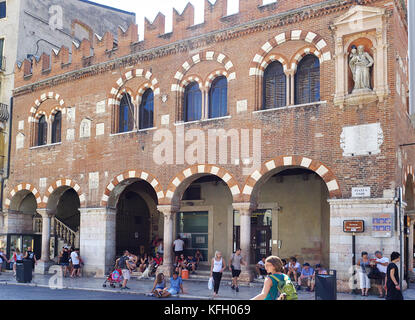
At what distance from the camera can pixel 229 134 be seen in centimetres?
2023

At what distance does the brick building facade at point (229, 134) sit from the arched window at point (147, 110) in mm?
53

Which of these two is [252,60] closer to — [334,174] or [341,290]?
[334,174]

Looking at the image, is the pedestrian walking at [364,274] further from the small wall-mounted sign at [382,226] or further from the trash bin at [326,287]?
the trash bin at [326,287]

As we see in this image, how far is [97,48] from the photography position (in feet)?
81.8

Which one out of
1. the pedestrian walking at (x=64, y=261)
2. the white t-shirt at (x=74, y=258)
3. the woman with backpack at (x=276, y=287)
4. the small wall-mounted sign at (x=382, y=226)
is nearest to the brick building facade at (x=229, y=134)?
the small wall-mounted sign at (x=382, y=226)

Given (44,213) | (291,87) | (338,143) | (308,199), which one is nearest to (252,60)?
(291,87)

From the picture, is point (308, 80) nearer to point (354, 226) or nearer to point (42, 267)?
point (354, 226)

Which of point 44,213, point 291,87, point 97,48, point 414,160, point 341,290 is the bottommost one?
point 341,290

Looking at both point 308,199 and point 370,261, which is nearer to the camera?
point 370,261

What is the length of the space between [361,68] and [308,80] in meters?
2.01

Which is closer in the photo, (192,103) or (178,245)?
(192,103)

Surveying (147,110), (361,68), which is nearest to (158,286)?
(147,110)

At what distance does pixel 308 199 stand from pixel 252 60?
22.5 ft

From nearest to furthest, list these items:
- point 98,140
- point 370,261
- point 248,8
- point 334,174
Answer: point 370,261, point 334,174, point 248,8, point 98,140
